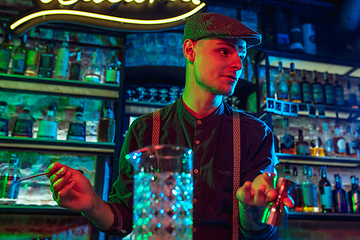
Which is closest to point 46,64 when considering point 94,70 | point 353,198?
point 94,70

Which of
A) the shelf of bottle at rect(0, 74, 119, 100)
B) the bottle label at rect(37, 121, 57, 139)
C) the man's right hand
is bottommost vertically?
the man's right hand

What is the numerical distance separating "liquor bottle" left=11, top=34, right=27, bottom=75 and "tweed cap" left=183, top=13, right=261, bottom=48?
166 centimetres

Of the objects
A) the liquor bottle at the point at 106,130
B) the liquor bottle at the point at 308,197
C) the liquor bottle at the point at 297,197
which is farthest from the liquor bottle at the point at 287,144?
the liquor bottle at the point at 106,130

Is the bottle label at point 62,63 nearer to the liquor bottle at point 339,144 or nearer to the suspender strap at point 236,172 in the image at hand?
the suspender strap at point 236,172

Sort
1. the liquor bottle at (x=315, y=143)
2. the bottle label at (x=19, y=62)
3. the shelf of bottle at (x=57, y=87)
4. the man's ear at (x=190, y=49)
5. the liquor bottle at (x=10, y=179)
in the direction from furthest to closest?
the liquor bottle at (x=315, y=143) → the bottle label at (x=19, y=62) → the shelf of bottle at (x=57, y=87) → the liquor bottle at (x=10, y=179) → the man's ear at (x=190, y=49)

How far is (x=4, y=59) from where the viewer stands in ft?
7.43

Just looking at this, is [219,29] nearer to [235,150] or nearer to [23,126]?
[235,150]

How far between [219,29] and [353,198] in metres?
2.27

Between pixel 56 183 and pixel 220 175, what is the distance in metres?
0.56

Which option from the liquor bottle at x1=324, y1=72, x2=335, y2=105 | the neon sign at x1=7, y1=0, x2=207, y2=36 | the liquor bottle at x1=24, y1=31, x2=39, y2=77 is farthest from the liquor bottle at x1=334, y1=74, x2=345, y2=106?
the liquor bottle at x1=24, y1=31, x2=39, y2=77

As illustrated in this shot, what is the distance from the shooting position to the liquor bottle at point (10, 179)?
2014mm

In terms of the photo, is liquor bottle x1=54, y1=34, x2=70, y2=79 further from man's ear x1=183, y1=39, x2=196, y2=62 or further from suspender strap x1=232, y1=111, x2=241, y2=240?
suspender strap x1=232, y1=111, x2=241, y2=240

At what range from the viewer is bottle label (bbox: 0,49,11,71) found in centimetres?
225

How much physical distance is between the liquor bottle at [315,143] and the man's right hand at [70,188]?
2.27 metres
